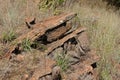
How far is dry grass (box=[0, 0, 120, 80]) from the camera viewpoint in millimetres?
7227

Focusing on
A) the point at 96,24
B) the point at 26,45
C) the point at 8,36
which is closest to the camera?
the point at 26,45

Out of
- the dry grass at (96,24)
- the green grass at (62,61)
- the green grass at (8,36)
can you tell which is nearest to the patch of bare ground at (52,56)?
the green grass at (62,61)

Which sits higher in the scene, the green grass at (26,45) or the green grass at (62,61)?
the green grass at (26,45)

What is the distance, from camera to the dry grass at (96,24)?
7227 mm

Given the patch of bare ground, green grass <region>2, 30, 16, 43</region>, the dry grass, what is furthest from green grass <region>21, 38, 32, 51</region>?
the dry grass

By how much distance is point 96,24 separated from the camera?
911 cm

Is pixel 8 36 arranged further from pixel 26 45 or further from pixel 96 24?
pixel 96 24

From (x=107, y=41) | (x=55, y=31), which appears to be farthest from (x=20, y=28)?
(x=107, y=41)

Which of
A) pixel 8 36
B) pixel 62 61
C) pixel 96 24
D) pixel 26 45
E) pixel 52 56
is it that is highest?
pixel 96 24

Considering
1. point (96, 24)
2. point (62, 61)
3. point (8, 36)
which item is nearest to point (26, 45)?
point (8, 36)

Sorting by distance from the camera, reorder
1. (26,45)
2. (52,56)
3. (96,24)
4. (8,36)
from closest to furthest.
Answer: (26,45) → (52,56) → (8,36) → (96,24)

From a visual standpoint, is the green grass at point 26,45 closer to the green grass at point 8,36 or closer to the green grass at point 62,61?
the green grass at point 8,36

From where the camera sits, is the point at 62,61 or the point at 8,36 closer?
the point at 62,61

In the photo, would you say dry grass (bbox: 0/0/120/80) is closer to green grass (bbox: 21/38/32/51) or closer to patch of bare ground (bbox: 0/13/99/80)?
patch of bare ground (bbox: 0/13/99/80)
